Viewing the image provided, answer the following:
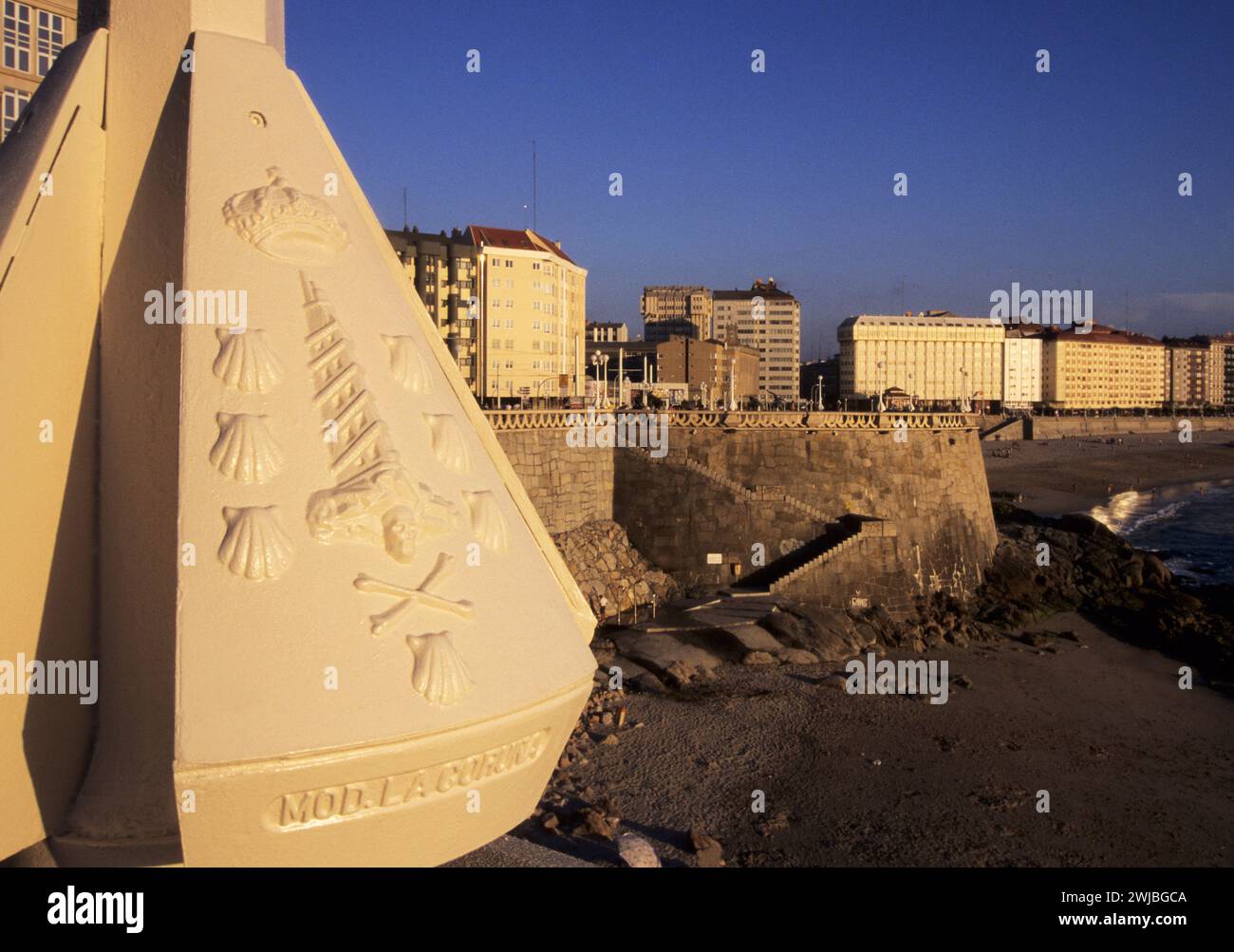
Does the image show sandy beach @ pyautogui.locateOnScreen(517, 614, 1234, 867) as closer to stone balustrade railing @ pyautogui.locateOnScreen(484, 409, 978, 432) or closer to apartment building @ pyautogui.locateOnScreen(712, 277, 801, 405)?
stone balustrade railing @ pyautogui.locateOnScreen(484, 409, 978, 432)

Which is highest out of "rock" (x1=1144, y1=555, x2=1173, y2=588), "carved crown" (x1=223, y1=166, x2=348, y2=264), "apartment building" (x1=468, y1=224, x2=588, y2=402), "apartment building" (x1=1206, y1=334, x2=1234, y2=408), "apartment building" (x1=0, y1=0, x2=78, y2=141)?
"apartment building" (x1=1206, y1=334, x2=1234, y2=408)

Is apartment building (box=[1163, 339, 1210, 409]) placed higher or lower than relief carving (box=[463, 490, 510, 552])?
higher

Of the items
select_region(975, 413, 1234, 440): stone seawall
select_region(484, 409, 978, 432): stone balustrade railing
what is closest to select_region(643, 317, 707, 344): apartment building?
select_region(975, 413, 1234, 440): stone seawall

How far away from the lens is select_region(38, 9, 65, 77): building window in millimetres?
9922

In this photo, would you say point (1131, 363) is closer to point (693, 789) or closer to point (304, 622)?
point (693, 789)

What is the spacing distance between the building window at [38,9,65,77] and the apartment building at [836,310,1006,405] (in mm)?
112912

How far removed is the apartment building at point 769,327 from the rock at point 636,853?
117 metres

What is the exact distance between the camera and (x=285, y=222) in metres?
5.45

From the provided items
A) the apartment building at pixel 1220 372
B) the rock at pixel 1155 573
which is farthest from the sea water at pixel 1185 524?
the apartment building at pixel 1220 372

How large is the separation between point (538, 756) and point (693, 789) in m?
12.1

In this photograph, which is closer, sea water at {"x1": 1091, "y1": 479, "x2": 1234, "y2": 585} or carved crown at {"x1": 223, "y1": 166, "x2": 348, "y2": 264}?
carved crown at {"x1": 223, "y1": 166, "x2": 348, "y2": 264}

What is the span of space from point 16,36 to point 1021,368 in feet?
452
